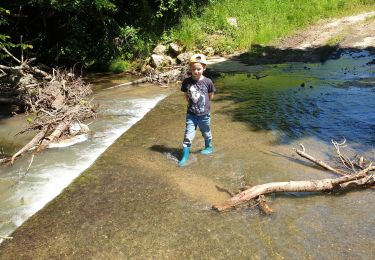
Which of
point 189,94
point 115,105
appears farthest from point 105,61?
point 189,94

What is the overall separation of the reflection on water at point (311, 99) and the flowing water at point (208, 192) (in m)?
0.05

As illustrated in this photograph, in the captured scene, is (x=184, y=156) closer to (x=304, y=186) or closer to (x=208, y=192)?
(x=208, y=192)

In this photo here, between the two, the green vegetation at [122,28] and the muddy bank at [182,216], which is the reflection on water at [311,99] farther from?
the green vegetation at [122,28]

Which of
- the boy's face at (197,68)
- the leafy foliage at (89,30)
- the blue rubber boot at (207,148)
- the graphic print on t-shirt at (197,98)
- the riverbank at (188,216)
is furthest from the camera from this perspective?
the leafy foliage at (89,30)

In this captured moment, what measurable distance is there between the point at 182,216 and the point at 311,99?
6857 millimetres

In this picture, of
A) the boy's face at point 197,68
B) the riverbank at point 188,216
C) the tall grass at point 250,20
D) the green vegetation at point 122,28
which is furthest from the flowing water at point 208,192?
the tall grass at point 250,20

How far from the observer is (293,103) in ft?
34.6

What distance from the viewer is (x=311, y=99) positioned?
10852 millimetres

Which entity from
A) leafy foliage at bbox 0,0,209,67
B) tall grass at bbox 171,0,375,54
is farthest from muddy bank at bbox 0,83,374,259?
tall grass at bbox 171,0,375,54

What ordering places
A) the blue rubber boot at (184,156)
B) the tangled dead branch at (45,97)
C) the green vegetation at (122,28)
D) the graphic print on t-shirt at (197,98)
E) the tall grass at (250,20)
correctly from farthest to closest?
the tall grass at (250,20) < the green vegetation at (122,28) < the tangled dead branch at (45,97) < the blue rubber boot at (184,156) < the graphic print on t-shirt at (197,98)

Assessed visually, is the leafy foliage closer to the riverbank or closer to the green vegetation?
the green vegetation

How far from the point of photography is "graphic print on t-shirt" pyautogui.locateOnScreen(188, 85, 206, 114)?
6660 millimetres

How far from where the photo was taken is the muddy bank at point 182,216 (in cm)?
453

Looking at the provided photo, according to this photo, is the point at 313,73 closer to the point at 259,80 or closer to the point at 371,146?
the point at 259,80
